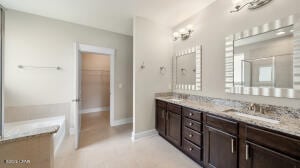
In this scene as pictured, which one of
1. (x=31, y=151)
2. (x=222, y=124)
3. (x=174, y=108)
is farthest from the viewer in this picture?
(x=174, y=108)

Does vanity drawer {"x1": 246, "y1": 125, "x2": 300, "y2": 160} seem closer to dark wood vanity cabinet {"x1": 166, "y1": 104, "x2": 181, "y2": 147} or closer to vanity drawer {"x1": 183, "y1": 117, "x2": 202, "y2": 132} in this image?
vanity drawer {"x1": 183, "y1": 117, "x2": 202, "y2": 132}

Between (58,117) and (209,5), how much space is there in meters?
4.03

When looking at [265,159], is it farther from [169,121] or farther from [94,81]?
[94,81]

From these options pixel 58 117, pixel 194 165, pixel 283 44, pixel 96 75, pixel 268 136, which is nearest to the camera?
pixel 268 136

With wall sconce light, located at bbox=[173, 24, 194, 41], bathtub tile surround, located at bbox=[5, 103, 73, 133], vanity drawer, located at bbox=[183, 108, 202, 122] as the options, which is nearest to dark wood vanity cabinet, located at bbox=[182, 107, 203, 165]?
vanity drawer, located at bbox=[183, 108, 202, 122]

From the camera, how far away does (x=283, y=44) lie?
1.49 metres

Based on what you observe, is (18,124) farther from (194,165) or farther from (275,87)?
(275,87)

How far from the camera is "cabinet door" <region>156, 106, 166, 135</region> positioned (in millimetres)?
2754

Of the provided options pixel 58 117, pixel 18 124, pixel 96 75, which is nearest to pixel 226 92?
pixel 58 117

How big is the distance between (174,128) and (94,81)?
13.5 feet

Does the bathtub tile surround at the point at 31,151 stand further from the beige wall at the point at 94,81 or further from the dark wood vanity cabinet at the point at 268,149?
the beige wall at the point at 94,81

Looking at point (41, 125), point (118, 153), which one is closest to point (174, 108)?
point (118, 153)

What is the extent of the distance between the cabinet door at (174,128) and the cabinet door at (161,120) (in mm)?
139

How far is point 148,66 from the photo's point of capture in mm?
3016
